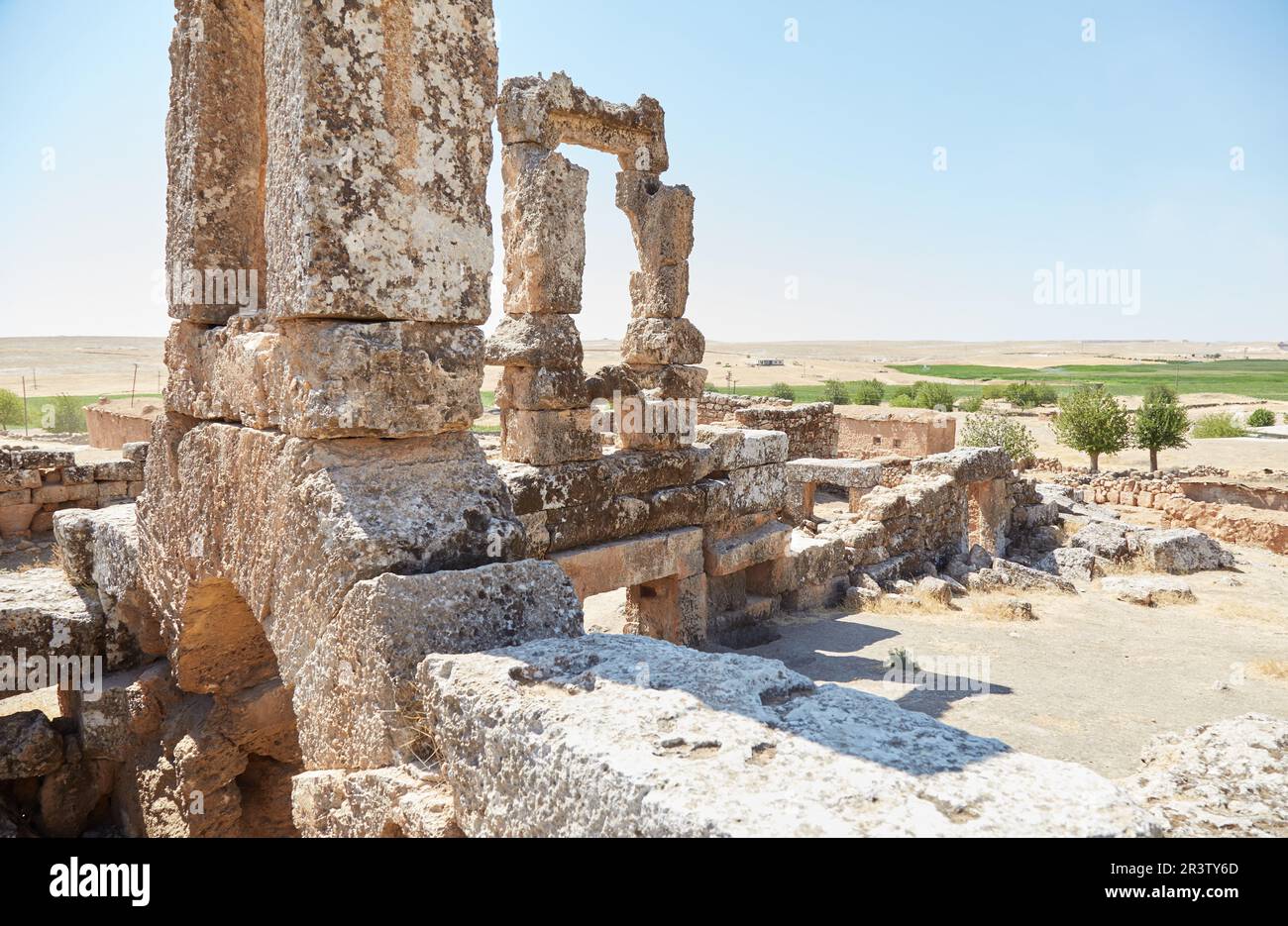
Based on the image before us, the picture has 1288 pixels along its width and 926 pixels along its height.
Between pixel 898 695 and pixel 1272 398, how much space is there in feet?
200

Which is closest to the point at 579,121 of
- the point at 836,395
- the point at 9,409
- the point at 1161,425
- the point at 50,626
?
the point at 50,626

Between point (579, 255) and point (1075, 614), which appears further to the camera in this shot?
point (1075, 614)

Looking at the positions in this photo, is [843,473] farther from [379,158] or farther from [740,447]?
[379,158]

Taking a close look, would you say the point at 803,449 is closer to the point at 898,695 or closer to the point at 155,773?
the point at 898,695

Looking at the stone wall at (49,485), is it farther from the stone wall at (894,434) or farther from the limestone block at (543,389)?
the stone wall at (894,434)

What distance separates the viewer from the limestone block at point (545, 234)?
7.14 meters

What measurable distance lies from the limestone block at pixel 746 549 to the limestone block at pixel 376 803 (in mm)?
6003

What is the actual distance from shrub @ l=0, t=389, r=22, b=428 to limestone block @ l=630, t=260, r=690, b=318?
35.6 m

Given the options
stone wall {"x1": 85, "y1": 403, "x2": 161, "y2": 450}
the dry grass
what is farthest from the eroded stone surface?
stone wall {"x1": 85, "y1": 403, "x2": 161, "y2": 450}

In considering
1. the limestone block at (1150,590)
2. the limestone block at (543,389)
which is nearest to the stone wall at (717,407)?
the limestone block at (1150,590)

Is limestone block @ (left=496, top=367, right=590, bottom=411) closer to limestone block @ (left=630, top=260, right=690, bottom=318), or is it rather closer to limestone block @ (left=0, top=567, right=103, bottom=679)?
limestone block @ (left=630, top=260, right=690, bottom=318)

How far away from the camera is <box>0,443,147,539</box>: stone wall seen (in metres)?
10.9

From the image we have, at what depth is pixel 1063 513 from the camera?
15.7 m
